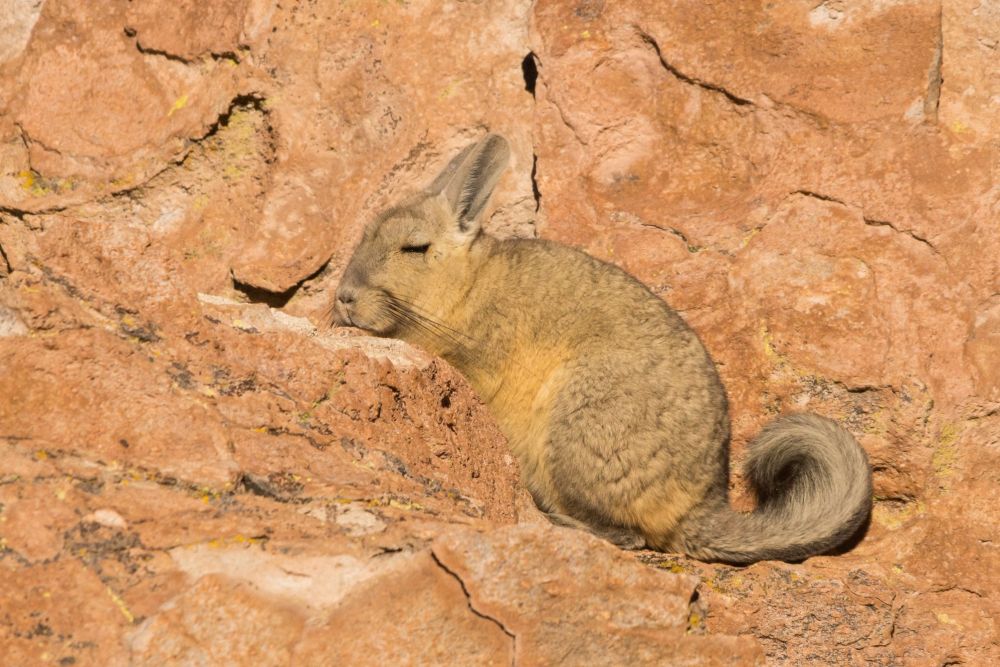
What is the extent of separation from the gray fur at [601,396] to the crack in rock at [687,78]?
95 cm

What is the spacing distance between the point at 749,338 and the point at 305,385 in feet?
7.52

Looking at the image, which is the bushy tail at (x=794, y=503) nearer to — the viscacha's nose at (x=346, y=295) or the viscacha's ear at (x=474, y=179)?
the viscacha's ear at (x=474, y=179)

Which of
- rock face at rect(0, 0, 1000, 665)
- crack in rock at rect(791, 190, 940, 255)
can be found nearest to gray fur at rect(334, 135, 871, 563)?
rock face at rect(0, 0, 1000, 665)

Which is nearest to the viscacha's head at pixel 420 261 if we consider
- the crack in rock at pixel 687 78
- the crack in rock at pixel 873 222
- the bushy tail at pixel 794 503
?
the crack in rock at pixel 687 78

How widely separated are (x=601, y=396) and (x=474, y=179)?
151 cm

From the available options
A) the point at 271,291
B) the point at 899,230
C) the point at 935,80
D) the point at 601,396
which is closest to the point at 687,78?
the point at 935,80

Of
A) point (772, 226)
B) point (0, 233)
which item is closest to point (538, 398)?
point (772, 226)

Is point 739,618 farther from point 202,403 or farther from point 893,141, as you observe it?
point 893,141

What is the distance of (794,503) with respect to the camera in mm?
3996

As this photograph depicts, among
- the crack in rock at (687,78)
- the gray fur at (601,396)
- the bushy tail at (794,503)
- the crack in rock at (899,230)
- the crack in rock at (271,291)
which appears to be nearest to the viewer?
the bushy tail at (794,503)

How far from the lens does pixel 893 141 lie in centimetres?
464

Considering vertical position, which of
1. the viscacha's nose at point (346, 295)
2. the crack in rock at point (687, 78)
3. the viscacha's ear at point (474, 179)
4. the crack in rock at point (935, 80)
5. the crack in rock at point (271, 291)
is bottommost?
the crack in rock at point (271, 291)

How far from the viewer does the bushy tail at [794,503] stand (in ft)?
12.8

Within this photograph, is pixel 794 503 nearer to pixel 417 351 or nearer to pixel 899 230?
pixel 899 230
